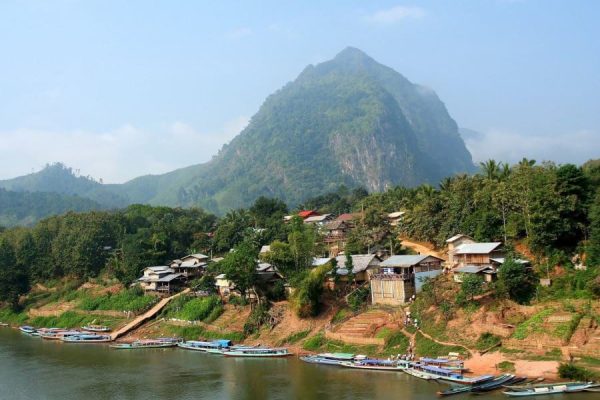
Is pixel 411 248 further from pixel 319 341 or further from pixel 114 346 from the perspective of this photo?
pixel 114 346

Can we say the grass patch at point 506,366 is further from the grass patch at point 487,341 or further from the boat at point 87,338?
the boat at point 87,338

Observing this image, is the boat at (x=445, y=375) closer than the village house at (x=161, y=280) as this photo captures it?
Yes

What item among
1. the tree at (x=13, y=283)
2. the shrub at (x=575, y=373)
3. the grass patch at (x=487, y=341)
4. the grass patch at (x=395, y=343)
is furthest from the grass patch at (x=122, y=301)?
the shrub at (x=575, y=373)

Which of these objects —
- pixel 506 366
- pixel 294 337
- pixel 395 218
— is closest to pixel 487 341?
pixel 506 366

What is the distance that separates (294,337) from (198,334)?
1039cm

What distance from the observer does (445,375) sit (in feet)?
102

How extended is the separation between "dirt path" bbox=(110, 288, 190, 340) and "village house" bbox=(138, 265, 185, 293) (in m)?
1.93

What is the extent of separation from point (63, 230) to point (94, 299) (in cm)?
1872

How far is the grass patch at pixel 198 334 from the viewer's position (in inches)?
1810

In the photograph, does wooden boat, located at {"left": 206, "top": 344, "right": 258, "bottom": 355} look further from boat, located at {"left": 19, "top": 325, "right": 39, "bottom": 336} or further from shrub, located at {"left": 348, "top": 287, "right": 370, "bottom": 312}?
boat, located at {"left": 19, "top": 325, "right": 39, "bottom": 336}

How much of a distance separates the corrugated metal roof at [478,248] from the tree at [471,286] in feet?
11.7

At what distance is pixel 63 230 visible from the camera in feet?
255

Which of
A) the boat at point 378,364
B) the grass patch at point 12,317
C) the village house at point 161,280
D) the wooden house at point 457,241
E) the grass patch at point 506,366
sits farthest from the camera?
the grass patch at point 12,317

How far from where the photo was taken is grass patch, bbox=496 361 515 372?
30903 mm
